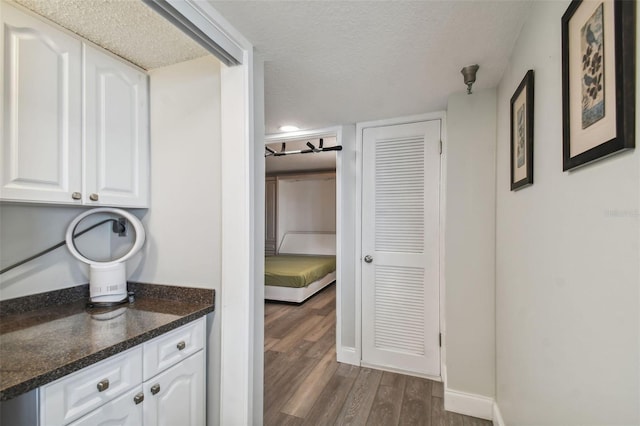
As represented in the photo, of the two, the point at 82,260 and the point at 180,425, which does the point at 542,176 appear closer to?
the point at 180,425

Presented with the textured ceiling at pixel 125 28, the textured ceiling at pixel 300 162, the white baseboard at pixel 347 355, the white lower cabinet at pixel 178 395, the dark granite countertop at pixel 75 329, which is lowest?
the white baseboard at pixel 347 355

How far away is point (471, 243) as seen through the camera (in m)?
1.88

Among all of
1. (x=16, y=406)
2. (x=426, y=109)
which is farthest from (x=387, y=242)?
(x=16, y=406)

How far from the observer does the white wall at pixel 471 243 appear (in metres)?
1.83

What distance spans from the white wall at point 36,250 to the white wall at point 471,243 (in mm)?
2248

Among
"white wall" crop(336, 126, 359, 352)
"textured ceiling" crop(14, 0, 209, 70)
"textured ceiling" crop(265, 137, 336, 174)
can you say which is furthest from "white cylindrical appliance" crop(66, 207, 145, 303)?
"textured ceiling" crop(265, 137, 336, 174)

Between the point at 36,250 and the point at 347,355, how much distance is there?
7.59ft

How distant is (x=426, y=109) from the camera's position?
219 cm

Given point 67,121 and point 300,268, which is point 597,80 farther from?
point 300,268

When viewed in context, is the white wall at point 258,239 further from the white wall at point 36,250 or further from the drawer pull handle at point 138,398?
the white wall at point 36,250

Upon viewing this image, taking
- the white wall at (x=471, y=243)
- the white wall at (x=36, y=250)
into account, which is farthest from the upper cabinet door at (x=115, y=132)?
the white wall at (x=471, y=243)

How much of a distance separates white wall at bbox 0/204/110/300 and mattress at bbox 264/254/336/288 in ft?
9.55

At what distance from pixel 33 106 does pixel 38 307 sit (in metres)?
0.91

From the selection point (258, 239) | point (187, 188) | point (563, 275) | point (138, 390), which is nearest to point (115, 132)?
point (187, 188)
